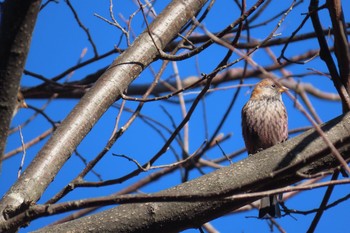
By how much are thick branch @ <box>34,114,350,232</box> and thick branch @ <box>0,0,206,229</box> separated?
0.70 ft

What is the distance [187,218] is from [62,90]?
283 cm

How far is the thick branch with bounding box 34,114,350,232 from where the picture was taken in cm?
247

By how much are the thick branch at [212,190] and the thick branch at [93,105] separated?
0.21m

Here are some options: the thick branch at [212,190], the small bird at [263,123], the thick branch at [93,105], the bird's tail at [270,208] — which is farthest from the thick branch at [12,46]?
the small bird at [263,123]

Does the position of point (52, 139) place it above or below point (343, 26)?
below

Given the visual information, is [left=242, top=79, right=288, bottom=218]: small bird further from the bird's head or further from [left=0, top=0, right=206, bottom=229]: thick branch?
[left=0, top=0, right=206, bottom=229]: thick branch

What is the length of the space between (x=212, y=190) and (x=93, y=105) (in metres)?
0.82

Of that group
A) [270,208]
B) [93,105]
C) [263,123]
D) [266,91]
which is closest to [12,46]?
[93,105]

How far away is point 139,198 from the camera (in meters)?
1.83

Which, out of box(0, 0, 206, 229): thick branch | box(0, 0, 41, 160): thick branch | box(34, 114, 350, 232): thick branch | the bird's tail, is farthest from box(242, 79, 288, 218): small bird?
box(0, 0, 41, 160): thick branch

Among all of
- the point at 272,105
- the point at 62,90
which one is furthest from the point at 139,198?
the point at 272,105

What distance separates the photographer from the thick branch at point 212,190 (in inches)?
97.2

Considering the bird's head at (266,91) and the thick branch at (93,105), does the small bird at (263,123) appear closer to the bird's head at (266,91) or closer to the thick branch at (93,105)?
the bird's head at (266,91)

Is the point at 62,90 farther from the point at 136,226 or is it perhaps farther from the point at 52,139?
the point at 136,226
